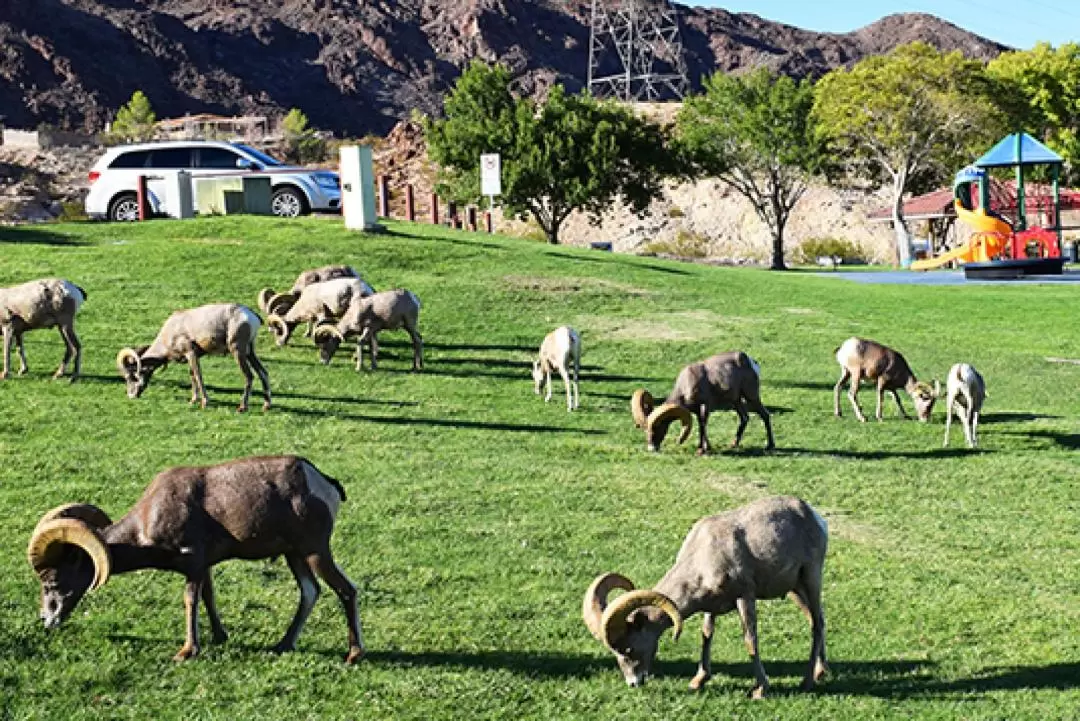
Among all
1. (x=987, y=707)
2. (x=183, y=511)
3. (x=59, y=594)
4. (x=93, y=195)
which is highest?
(x=93, y=195)

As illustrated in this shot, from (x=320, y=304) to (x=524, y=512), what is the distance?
1019cm

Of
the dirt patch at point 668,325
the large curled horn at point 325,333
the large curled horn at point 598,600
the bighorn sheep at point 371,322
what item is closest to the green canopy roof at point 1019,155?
the dirt patch at point 668,325

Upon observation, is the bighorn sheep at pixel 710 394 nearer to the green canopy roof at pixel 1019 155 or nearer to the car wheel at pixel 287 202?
the car wheel at pixel 287 202

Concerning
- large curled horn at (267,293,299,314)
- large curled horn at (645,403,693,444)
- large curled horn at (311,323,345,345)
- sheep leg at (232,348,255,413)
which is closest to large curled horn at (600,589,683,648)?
large curled horn at (645,403,693,444)

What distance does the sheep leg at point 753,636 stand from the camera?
8055mm

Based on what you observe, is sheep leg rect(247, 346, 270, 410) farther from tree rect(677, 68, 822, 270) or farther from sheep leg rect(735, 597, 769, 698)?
tree rect(677, 68, 822, 270)

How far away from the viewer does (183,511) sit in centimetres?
830

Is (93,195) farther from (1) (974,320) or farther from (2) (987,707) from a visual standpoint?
(2) (987,707)

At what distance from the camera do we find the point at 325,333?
20688 mm

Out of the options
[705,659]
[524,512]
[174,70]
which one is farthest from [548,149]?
[174,70]

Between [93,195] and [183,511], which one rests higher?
[93,195]

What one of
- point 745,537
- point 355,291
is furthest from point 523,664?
point 355,291

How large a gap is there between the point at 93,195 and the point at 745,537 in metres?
33.2

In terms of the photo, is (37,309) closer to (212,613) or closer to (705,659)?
(212,613)
